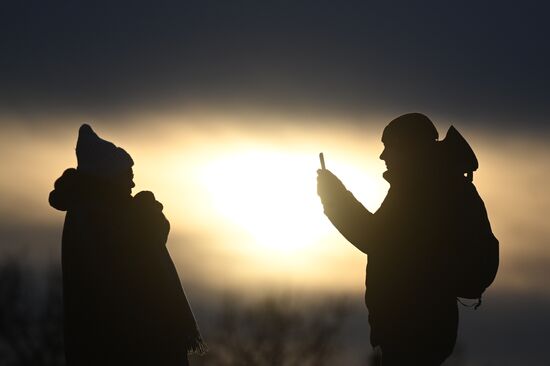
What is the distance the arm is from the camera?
13.6 metres

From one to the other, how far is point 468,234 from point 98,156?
126 inches

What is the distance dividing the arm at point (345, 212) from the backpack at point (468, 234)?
0.69 meters

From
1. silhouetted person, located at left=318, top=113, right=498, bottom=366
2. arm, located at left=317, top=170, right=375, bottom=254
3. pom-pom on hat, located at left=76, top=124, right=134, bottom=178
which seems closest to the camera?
arm, located at left=317, top=170, right=375, bottom=254

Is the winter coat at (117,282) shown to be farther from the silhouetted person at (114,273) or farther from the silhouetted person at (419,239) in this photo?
the silhouetted person at (419,239)

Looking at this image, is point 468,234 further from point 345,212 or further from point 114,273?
point 114,273

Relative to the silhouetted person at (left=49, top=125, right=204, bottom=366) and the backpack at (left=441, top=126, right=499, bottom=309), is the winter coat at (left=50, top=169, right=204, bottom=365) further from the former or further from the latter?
the backpack at (left=441, top=126, right=499, bottom=309)

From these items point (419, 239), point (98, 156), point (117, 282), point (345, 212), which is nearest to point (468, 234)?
point (419, 239)

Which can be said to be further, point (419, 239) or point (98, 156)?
point (98, 156)

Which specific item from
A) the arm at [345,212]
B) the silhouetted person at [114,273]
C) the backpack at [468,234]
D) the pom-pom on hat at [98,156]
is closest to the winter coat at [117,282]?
the silhouetted person at [114,273]

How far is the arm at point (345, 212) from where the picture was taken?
13625mm

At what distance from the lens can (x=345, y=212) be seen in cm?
1366

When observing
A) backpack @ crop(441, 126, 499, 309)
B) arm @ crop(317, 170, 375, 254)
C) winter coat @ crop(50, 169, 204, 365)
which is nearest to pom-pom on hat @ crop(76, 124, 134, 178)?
winter coat @ crop(50, 169, 204, 365)

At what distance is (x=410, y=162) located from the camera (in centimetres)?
1400

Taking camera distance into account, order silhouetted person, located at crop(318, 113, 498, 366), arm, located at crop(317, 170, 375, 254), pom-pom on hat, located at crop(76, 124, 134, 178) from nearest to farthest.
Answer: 1. arm, located at crop(317, 170, 375, 254)
2. silhouetted person, located at crop(318, 113, 498, 366)
3. pom-pom on hat, located at crop(76, 124, 134, 178)
